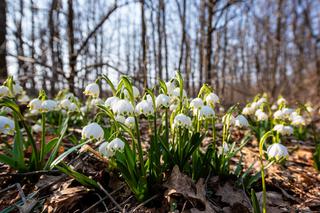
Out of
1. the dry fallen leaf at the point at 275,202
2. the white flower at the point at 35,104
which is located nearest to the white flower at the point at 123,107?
the white flower at the point at 35,104

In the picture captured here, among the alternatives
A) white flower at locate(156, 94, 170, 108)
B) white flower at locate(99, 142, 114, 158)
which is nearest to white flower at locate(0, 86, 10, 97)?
white flower at locate(99, 142, 114, 158)

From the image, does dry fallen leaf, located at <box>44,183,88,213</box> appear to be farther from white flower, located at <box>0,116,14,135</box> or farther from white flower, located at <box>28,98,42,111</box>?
white flower, located at <box>28,98,42,111</box>

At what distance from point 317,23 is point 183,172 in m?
16.3

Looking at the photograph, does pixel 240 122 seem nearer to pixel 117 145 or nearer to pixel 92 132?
pixel 117 145

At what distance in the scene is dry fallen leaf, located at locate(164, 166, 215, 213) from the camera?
160 cm

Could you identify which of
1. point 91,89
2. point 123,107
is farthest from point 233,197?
point 91,89

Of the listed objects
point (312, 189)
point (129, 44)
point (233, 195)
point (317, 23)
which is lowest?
point (312, 189)

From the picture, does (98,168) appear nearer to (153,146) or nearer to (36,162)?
(36,162)

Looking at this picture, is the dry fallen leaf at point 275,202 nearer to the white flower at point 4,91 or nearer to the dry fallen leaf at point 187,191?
the dry fallen leaf at point 187,191

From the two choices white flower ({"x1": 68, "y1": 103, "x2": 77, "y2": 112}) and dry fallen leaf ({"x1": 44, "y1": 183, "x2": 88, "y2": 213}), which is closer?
dry fallen leaf ({"x1": 44, "y1": 183, "x2": 88, "y2": 213})

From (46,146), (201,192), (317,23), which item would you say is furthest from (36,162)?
(317,23)

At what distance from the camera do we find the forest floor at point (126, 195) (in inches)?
63.9

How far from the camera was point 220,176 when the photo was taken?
1965 millimetres

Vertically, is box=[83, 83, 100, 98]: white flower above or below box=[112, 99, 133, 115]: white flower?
above
